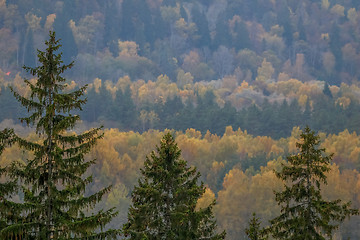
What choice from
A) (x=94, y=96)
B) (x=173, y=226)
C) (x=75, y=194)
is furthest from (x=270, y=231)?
(x=94, y=96)

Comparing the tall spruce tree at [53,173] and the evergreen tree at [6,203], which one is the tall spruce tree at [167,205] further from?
the evergreen tree at [6,203]

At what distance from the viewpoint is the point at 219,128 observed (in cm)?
16700

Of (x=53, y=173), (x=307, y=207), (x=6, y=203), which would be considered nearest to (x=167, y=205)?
(x=53, y=173)

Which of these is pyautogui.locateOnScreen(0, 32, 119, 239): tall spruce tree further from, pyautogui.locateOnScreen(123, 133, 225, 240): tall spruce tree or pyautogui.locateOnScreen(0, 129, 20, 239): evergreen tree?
pyautogui.locateOnScreen(123, 133, 225, 240): tall spruce tree

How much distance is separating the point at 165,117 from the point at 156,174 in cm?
15889

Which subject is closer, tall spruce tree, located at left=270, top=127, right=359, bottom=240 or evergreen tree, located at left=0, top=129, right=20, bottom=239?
evergreen tree, located at left=0, top=129, right=20, bottom=239

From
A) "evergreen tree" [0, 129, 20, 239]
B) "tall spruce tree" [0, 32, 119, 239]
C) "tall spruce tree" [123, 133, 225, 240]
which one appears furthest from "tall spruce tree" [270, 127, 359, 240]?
"evergreen tree" [0, 129, 20, 239]

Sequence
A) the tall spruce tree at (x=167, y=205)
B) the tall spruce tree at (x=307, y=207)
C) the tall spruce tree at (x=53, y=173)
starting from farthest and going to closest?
the tall spruce tree at (x=307, y=207), the tall spruce tree at (x=167, y=205), the tall spruce tree at (x=53, y=173)

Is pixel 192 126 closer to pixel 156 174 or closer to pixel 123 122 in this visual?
pixel 123 122

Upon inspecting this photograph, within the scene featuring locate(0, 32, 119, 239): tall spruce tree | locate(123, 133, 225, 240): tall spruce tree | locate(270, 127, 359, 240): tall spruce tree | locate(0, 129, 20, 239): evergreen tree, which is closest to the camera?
locate(0, 129, 20, 239): evergreen tree

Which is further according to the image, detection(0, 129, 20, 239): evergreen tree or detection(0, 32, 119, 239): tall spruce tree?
detection(0, 32, 119, 239): tall spruce tree

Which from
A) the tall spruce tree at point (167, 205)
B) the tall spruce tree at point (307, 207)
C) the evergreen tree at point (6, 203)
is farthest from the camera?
the tall spruce tree at point (307, 207)

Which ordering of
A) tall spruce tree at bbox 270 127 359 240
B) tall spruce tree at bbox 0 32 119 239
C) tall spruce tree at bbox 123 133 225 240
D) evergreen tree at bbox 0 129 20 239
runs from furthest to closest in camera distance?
1. tall spruce tree at bbox 270 127 359 240
2. tall spruce tree at bbox 123 133 225 240
3. tall spruce tree at bbox 0 32 119 239
4. evergreen tree at bbox 0 129 20 239

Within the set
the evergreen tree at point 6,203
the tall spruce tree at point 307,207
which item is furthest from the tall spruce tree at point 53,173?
the tall spruce tree at point 307,207
